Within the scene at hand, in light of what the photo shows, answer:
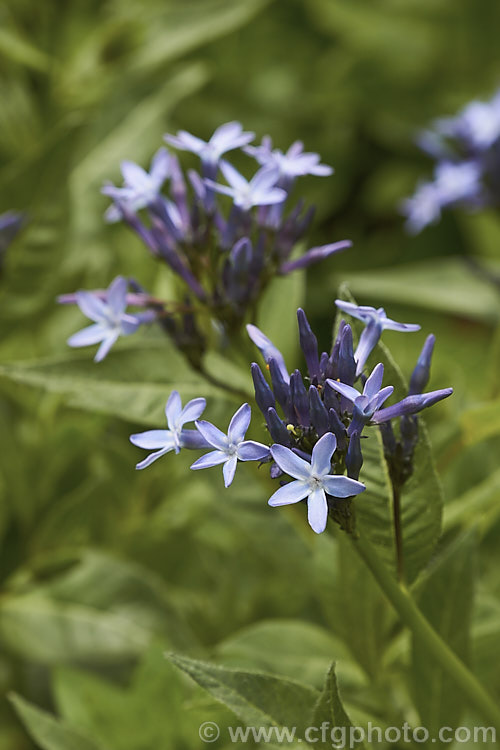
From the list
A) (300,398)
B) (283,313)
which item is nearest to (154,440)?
(300,398)

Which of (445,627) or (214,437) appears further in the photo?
(445,627)

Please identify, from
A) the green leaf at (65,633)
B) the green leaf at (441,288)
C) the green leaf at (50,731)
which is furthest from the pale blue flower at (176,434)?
the green leaf at (441,288)

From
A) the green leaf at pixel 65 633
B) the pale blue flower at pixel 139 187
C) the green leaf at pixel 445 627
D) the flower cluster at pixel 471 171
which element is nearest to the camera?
the green leaf at pixel 445 627

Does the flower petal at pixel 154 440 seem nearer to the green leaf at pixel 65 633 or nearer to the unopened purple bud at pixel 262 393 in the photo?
the unopened purple bud at pixel 262 393

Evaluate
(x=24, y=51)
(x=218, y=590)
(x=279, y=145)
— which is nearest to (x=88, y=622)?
(x=218, y=590)

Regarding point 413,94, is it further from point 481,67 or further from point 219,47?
point 219,47

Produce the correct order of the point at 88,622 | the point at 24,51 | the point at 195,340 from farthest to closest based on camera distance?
the point at 24,51 < the point at 88,622 < the point at 195,340

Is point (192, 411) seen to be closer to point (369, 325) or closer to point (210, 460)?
point (210, 460)
